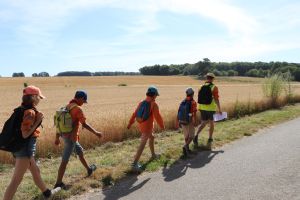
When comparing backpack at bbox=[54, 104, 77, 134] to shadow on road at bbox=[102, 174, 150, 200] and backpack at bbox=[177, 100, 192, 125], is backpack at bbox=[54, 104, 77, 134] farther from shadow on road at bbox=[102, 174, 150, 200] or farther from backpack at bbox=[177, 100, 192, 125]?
backpack at bbox=[177, 100, 192, 125]

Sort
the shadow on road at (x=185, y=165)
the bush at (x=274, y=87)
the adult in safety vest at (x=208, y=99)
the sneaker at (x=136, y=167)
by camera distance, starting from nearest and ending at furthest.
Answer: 1. the shadow on road at (x=185, y=165)
2. the sneaker at (x=136, y=167)
3. the adult in safety vest at (x=208, y=99)
4. the bush at (x=274, y=87)

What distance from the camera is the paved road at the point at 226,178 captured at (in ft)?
21.5

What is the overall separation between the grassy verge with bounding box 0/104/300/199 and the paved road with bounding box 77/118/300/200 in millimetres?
362

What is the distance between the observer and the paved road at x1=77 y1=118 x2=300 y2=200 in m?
6.54

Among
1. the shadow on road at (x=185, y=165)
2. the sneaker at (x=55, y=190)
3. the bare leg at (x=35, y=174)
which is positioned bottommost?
the shadow on road at (x=185, y=165)

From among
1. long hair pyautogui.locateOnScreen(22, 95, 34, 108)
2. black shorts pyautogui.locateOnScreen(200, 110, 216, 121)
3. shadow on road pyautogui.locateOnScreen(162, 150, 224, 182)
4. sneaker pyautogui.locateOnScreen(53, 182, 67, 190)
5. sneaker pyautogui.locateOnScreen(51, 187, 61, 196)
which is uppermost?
long hair pyautogui.locateOnScreen(22, 95, 34, 108)

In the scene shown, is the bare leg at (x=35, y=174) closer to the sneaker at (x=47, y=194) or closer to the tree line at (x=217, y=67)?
the sneaker at (x=47, y=194)

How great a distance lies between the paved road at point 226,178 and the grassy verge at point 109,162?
362mm

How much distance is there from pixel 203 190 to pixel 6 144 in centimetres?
311

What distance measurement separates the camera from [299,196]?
629 centimetres

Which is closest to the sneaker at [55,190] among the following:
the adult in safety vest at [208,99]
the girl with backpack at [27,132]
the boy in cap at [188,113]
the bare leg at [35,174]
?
the bare leg at [35,174]

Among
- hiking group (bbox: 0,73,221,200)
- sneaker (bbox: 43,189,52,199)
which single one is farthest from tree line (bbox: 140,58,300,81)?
sneaker (bbox: 43,189,52,199)

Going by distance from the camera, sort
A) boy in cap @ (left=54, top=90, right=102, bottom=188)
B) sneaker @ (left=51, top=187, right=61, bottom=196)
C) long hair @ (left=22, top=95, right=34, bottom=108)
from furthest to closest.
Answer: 1. boy in cap @ (left=54, top=90, right=102, bottom=188)
2. sneaker @ (left=51, top=187, right=61, bottom=196)
3. long hair @ (left=22, top=95, right=34, bottom=108)

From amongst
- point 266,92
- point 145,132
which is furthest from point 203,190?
point 266,92
